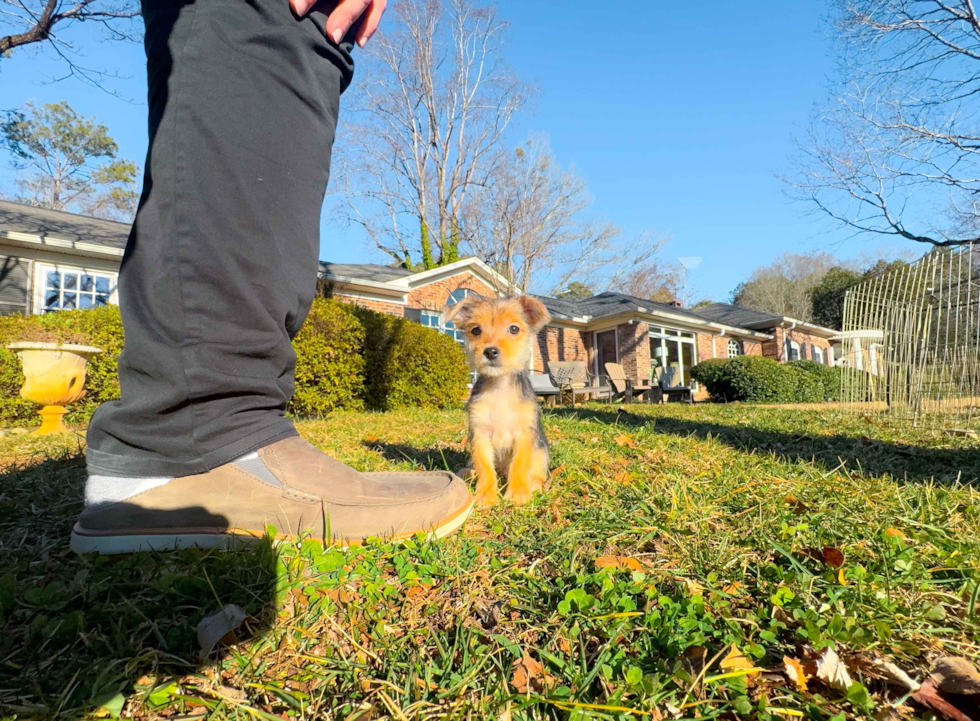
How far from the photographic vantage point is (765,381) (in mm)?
18922

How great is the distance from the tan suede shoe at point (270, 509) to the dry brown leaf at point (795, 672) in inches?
50.2

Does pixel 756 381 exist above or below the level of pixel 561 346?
below

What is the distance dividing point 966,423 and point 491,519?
7.29 m

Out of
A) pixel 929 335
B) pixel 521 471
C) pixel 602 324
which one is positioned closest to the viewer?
pixel 521 471

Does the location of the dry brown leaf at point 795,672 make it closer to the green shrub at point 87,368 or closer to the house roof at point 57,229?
the green shrub at point 87,368

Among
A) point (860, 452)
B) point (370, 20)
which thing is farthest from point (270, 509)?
point (860, 452)

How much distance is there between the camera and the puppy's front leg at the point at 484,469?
281 centimetres

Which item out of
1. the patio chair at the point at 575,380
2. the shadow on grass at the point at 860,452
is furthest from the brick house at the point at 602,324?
the shadow on grass at the point at 860,452

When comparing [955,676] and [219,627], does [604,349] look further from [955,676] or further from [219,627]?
[219,627]

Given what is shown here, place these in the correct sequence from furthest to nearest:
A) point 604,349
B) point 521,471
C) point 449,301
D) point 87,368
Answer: point 604,349, point 449,301, point 87,368, point 521,471

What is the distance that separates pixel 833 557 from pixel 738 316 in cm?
3634

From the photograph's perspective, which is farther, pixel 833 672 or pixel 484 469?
pixel 484 469

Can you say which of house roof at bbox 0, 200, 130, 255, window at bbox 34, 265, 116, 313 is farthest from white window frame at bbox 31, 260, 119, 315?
house roof at bbox 0, 200, 130, 255

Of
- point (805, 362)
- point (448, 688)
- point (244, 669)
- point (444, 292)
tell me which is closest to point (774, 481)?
point (448, 688)
